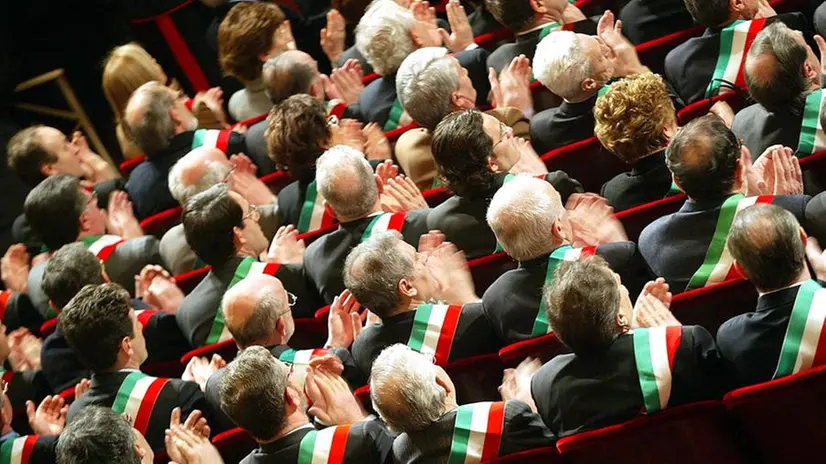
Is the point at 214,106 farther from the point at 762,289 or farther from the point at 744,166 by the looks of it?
the point at 762,289

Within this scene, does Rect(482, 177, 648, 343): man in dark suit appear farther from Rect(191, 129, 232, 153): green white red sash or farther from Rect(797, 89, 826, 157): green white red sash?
Rect(191, 129, 232, 153): green white red sash

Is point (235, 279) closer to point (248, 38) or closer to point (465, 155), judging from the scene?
point (465, 155)

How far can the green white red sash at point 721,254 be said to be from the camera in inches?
143

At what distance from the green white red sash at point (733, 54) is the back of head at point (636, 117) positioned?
1.32ft

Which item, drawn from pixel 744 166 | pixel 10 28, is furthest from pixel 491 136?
pixel 10 28

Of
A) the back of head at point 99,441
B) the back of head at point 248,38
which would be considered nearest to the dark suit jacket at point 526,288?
the back of head at point 99,441

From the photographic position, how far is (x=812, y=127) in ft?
12.8

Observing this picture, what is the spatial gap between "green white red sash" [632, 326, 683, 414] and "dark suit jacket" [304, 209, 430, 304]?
4.56 feet

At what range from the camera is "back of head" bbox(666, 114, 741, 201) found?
3684mm

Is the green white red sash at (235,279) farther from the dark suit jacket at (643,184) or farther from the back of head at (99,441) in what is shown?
the dark suit jacket at (643,184)

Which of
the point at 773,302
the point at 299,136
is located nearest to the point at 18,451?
the point at 299,136

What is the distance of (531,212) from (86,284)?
2.02 metres

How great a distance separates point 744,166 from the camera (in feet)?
12.3

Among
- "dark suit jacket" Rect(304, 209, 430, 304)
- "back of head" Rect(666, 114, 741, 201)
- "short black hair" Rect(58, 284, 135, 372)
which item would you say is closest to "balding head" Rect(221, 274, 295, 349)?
"dark suit jacket" Rect(304, 209, 430, 304)
